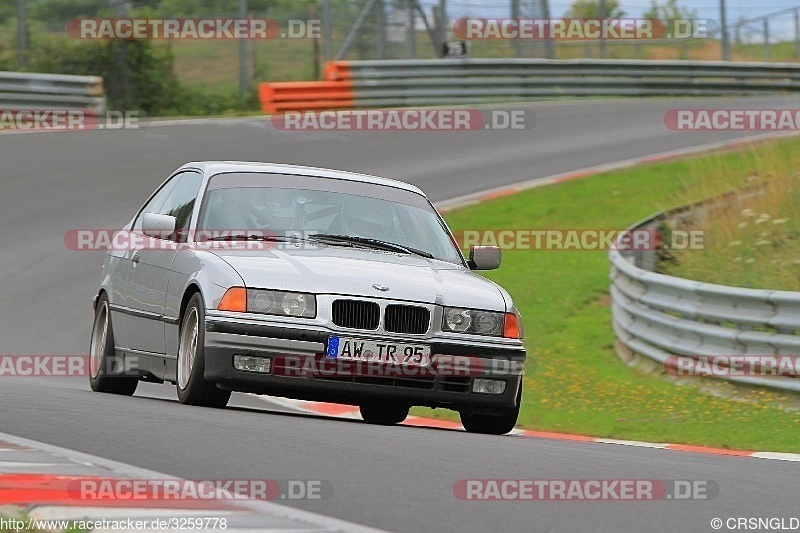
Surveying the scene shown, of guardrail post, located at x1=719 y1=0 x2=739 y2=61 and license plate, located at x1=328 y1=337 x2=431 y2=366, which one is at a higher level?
guardrail post, located at x1=719 y1=0 x2=739 y2=61

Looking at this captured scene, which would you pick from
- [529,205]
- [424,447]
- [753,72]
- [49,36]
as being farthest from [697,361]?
[753,72]

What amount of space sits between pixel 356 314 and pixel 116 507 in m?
3.31

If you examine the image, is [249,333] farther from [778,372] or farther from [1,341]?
[1,341]

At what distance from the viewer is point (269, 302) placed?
8055 mm

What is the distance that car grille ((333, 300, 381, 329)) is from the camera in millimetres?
8039

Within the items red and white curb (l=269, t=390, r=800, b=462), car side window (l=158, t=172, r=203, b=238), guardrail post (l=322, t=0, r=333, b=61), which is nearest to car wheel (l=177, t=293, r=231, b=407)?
car side window (l=158, t=172, r=203, b=238)

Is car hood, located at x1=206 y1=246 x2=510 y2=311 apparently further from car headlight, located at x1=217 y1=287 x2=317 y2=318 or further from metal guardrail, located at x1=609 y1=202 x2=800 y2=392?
metal guardrail, located at x1=609 y1=202 x2=800 y2=392

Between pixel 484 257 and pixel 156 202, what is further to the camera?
pixel 156 202

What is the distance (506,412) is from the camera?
8820 mm

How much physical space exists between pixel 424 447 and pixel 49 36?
74.7 ft

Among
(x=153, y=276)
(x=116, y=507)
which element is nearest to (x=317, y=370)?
(x=153, y=276)

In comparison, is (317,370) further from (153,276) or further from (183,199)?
(183,199)

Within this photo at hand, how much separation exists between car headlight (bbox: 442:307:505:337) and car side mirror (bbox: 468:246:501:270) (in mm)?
1121

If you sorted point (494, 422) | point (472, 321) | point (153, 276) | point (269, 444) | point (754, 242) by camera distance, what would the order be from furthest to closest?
Answer: point (754, 242) < point (153, 276) < point (494, 422) < point (472, 321) < point (269, 444)
